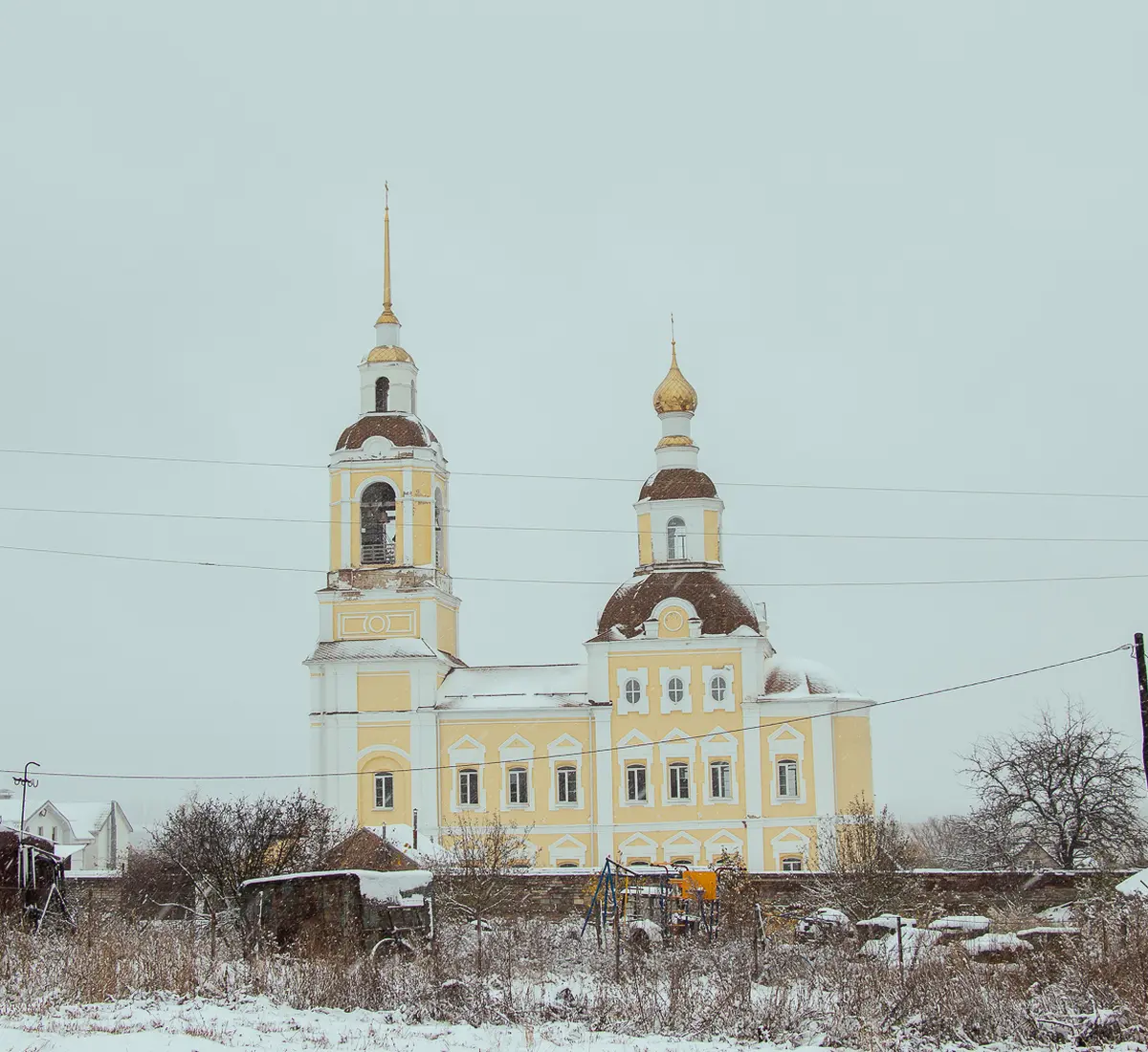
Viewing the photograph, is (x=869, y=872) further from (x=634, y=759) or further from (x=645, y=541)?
(x=645, y=541)

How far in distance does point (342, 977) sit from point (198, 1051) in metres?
4.00

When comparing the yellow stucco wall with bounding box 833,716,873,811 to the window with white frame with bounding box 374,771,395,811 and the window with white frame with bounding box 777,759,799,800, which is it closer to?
the window with white frame with bounding box 777,759,799,800

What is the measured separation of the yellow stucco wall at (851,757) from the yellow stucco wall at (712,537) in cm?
625

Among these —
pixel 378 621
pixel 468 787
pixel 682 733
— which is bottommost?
pixel 468 787

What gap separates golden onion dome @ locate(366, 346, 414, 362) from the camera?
173 ft

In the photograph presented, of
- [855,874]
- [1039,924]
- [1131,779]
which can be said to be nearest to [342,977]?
[1039,924]

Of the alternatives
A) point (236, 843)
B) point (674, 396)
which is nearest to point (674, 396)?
point (674, 396)

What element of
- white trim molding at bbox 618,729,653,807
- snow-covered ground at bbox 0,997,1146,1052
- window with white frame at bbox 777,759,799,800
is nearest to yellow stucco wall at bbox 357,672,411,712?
white trim molding at bbox 618,729,653,807

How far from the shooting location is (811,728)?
47719 mm

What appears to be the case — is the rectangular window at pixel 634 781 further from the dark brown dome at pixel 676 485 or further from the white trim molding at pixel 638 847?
the dark brown dome at pixel 676 485

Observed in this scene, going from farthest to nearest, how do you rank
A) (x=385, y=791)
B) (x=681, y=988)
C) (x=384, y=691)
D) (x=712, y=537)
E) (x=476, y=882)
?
(x=712, y=537) → (x=384, y=691) → (x=385, y=791) → (x=476, y=882) → (x=681, y=988)

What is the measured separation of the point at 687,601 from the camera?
4900cm

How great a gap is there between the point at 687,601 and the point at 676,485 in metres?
4.14

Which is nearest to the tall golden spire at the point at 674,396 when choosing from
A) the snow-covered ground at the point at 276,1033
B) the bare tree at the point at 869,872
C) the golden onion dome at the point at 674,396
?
the golden onion dome at the point at 674,396
